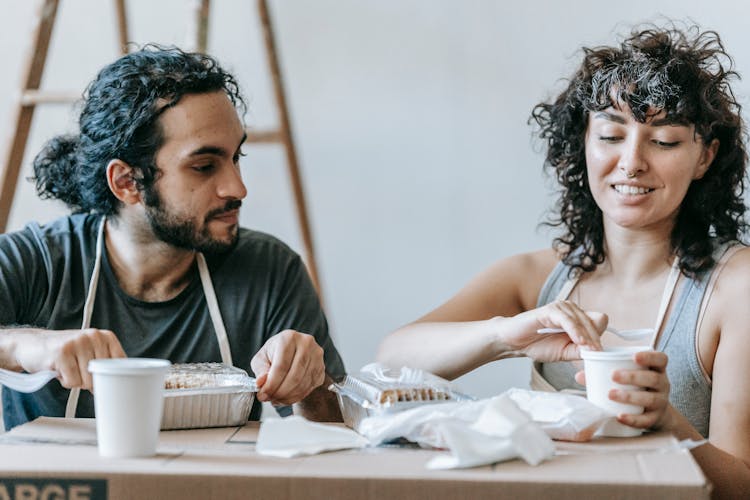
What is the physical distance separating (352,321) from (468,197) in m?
0.51

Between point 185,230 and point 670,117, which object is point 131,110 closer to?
point 185,230

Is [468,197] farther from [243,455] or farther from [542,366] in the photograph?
[243,455]

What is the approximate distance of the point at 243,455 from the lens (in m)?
0.95

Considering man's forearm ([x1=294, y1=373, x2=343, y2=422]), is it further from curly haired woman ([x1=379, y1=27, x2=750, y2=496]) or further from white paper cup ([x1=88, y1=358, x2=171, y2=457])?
white paper cup ([x1=88, y1=358, x2=171, y2=457])

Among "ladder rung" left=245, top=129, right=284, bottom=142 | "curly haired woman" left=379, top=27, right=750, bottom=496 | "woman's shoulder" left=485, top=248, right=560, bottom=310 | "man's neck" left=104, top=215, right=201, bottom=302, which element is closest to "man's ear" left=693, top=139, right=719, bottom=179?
"curly haired woman" left=379, top=27, right=750, bottom=496

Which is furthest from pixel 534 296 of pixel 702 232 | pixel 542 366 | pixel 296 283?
pixel 296 283

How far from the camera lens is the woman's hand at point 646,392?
1048mm

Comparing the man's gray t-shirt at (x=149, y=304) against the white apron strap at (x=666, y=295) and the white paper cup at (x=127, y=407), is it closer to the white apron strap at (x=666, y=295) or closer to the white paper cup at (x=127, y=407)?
the white apron strap at (x=666, y=295)

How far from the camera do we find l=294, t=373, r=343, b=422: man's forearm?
4.88 feet

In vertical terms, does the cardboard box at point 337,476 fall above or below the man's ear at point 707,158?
below

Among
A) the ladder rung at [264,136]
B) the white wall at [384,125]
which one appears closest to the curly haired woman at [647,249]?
the ladder rung at [264,136]

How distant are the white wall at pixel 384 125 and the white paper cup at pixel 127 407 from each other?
1959mm

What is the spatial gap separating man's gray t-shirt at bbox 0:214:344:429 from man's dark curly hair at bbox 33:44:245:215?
4.4 inches

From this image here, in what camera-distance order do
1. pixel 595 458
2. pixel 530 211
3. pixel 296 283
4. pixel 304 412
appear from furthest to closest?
pixel 530 211 → pixel 296 283 → pixel 304 412 → pixel 595 458
